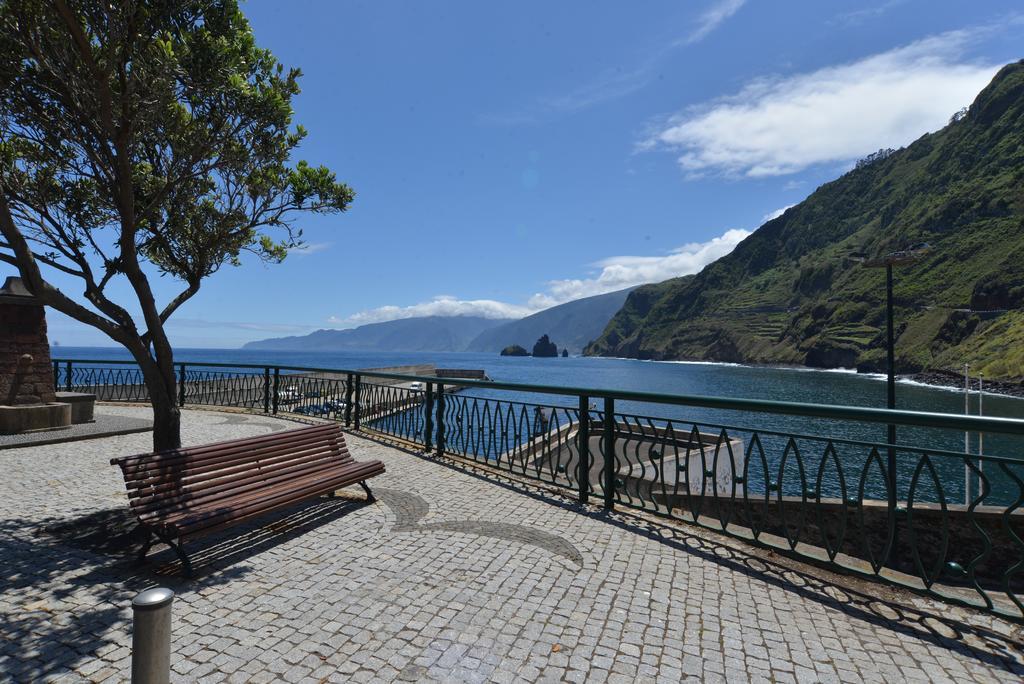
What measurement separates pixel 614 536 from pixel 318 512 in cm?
325

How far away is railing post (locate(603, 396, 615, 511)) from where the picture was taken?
5406mm

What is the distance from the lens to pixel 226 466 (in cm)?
449

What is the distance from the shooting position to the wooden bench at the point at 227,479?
12.4 feet

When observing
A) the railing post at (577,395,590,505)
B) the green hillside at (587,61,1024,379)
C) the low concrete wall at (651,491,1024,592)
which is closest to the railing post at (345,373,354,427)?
the railing post at (577,395,590,505)

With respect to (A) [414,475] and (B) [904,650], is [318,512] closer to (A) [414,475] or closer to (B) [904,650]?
(A) [414,475]

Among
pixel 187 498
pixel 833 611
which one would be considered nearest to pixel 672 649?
→ pixel 833 611

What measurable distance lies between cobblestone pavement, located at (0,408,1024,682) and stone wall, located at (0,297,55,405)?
6287 millimetres

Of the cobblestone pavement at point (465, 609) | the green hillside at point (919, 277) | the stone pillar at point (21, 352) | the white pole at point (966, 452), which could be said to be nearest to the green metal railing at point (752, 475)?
the white pole at point (966, 452)

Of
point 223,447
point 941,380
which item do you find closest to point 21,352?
point 223,447

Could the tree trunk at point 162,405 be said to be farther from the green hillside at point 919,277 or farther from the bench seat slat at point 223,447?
the green hillside at point 919,277

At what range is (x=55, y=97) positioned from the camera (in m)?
5.16

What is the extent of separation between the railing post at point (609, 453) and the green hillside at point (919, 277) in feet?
300

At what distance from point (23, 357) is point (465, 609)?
1128 centimetres

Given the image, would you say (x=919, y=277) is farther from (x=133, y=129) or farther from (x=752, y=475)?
(x=133, y=129)
